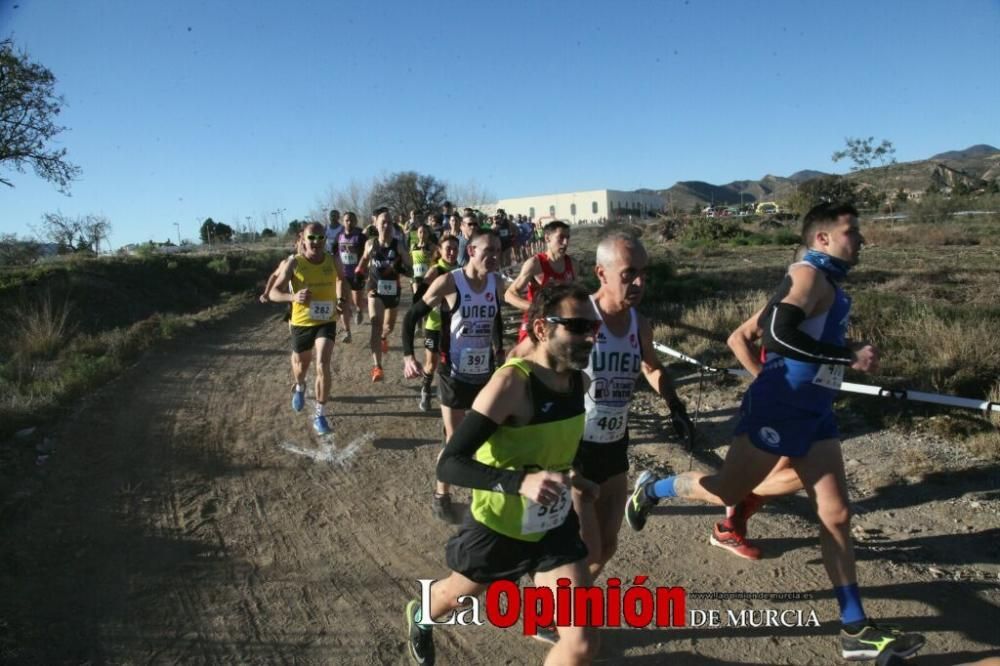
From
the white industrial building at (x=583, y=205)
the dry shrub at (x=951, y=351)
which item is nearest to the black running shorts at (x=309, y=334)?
the dry shrub at (x=951, y=351)

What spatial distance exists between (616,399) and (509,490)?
1194 millimetres

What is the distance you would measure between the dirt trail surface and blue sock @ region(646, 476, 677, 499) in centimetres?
63

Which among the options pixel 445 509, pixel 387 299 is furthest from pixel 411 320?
pixel 387 299

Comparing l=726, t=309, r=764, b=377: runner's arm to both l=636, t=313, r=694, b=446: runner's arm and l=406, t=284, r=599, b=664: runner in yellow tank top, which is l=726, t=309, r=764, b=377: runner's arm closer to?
l=636, t=313, r=694, b=446: runner's arm

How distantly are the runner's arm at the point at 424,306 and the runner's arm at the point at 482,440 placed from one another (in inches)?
107

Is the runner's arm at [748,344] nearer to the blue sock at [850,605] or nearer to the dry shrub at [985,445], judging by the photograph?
the blue sock at [850,605]

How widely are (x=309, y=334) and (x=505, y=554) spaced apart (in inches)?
194

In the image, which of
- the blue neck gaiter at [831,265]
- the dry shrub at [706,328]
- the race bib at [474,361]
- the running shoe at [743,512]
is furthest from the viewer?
the dry shrub at [706,328]

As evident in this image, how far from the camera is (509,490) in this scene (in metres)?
2.61

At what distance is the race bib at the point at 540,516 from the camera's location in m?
2.80

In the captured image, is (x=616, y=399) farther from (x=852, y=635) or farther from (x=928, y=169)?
(x=928, y=169)

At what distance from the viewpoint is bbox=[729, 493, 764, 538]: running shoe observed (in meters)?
4.51

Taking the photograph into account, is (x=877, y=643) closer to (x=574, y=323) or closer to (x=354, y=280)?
(x=574, y=323)

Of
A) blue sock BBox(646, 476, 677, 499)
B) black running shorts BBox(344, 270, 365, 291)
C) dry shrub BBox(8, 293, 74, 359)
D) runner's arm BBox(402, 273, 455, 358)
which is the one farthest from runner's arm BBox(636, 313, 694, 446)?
dry shrub BBox(8, 293, 74, 359)
